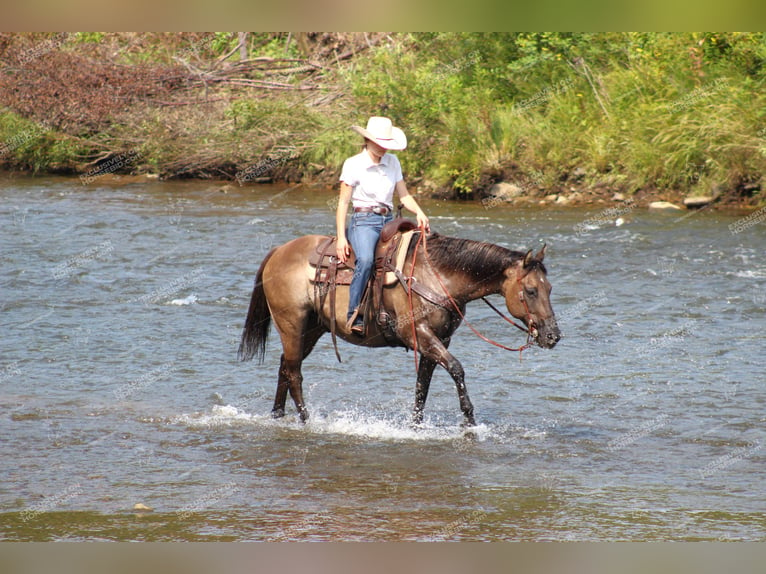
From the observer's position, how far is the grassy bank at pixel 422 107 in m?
21.7

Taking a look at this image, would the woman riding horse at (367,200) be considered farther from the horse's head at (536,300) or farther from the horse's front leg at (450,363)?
the horse's head at (536,300)

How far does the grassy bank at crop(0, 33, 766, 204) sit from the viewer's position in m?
21.7

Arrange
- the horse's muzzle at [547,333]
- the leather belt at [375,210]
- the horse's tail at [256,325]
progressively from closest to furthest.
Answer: the horse's muzzle at [547,333]
the leather belt at [375,210]
the horse's tail at [256,325]

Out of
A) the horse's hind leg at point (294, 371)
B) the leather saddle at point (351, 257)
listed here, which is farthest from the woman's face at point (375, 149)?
the horse's hind leg at point (294, 371)

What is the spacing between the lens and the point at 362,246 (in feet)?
29.0

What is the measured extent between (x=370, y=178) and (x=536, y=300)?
5.69ft

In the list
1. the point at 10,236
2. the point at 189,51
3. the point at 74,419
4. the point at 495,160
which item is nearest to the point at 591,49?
the point at 495,160

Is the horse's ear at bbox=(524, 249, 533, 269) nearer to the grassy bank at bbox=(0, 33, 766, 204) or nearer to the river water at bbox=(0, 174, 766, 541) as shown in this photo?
the river water at bbox=(0, 174, 766, 541)

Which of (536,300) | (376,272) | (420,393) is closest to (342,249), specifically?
(376,272)

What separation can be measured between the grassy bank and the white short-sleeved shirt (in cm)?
1325

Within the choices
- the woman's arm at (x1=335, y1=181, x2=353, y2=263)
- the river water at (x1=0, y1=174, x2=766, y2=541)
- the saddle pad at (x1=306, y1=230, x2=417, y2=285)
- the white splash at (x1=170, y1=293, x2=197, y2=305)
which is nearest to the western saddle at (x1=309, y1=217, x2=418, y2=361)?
the saddle pad at (x1=306, y1=230, x2=417, y2=285)

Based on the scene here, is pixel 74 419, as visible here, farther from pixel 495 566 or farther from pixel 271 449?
pixel 495 566

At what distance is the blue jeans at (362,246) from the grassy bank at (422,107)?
13.4 meters

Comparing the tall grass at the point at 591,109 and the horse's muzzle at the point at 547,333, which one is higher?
the tall grass at the point at 591,109
